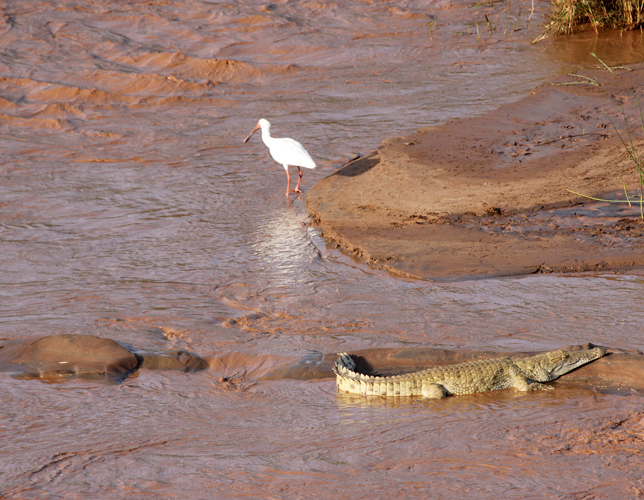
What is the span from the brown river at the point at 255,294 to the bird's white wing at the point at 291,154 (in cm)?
46

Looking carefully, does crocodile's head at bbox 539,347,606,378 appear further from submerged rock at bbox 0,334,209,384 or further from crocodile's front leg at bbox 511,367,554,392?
submerged rock at bbox 0,334,209,384

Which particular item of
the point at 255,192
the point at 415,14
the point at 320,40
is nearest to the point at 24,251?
the point at 255,192

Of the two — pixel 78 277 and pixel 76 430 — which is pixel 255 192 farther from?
pixel 76 430

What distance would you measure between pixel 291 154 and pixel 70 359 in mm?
4134

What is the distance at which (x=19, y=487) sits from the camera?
3406 millimetres

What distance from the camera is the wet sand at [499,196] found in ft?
19.5

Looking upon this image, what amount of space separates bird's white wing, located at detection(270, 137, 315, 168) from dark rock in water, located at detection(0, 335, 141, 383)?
153 inches

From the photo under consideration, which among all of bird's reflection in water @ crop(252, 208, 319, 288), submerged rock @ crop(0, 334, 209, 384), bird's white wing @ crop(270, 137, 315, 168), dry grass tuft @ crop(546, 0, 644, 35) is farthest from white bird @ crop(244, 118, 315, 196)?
dry grass tuft @ crop(546, 0, 644, 35)

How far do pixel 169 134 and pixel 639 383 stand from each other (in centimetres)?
832

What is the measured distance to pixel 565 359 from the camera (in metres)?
4.05

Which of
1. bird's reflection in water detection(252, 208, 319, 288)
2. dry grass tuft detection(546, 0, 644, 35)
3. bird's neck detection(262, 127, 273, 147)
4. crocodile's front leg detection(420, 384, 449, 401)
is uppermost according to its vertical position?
dry grass tuft detection(546, 0, 644, 35)

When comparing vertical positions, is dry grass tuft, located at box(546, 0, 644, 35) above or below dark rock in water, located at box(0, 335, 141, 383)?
above

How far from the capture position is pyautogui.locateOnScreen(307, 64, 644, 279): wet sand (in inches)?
233

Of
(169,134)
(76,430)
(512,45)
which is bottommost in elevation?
(76,430)
